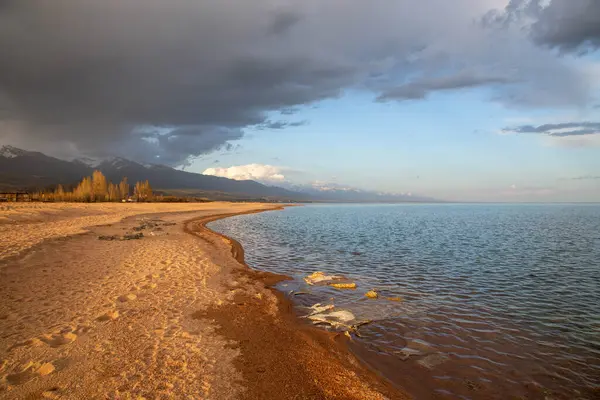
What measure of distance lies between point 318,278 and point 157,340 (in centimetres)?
1066

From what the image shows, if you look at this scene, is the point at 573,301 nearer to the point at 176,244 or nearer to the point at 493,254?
the point at 493,254

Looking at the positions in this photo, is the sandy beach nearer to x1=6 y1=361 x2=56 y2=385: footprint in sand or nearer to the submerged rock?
x1=6 y1=361 x2=56 y2=385: footprint in sand

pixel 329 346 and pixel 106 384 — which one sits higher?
pixel 106 384

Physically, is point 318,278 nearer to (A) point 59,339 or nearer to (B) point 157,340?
(B) point 157,340

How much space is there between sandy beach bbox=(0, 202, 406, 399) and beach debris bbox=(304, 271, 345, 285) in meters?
2.78

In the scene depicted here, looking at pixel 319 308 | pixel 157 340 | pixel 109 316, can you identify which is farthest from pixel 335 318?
pixel 109 316

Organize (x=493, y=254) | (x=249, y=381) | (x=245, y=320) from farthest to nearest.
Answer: (x=493, y=254)
(x=245, y=320)
(x=249, y=381)

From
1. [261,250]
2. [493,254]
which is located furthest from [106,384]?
[493,254]

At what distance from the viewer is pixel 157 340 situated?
342 inches

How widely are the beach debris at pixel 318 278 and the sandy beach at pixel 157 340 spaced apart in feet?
9.11

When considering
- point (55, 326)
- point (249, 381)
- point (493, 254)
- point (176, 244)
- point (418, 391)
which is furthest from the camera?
point (493, 254)

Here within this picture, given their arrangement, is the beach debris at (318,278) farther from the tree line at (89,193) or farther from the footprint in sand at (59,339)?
the tree line at (89,193)

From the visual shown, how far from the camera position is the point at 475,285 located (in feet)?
57.4

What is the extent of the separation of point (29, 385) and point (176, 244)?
19748mm
